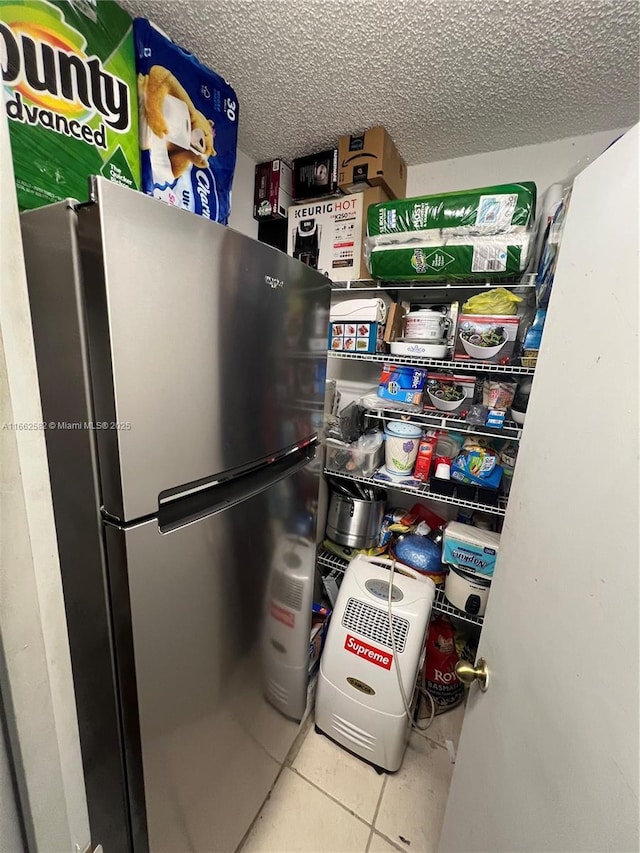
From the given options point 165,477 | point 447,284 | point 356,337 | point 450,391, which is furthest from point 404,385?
point 165,477

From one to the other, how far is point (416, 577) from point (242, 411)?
1.08m

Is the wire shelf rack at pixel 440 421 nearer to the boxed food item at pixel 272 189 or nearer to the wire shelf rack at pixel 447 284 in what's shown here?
the wire shelf rack at pixel 447 284

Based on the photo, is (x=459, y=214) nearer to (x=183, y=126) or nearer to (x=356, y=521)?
(x=183, y=126)

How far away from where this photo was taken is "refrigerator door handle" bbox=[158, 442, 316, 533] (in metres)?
0.59

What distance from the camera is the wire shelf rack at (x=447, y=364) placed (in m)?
1.15

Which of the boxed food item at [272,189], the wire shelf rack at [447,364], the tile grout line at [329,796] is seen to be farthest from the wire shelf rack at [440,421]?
the tile grout line at [329,796]

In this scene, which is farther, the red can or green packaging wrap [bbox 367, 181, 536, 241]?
the red can

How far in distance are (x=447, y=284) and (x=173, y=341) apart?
1.20m

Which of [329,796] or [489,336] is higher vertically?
[489,336]

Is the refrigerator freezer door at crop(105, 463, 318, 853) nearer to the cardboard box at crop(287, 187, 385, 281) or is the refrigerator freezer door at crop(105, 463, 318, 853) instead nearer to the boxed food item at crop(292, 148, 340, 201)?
the cardboard box at crop(287, 187, 385, 281)

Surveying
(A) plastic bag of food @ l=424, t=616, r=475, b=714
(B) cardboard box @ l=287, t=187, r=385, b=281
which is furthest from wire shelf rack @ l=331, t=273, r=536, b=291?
(A) plastic bag of food @ l=424, t=616, r=475, b=714

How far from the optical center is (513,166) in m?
1.33

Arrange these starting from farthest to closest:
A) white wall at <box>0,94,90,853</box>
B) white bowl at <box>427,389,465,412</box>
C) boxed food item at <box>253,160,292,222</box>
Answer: boxed food item at <box>253,160,292,222</box> < white bowl at <box>427,389,465,412</box> < white wall at <box>0,94,90,853</box>

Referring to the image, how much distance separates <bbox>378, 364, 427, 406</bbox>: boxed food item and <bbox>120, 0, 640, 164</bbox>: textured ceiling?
35.6 inches
